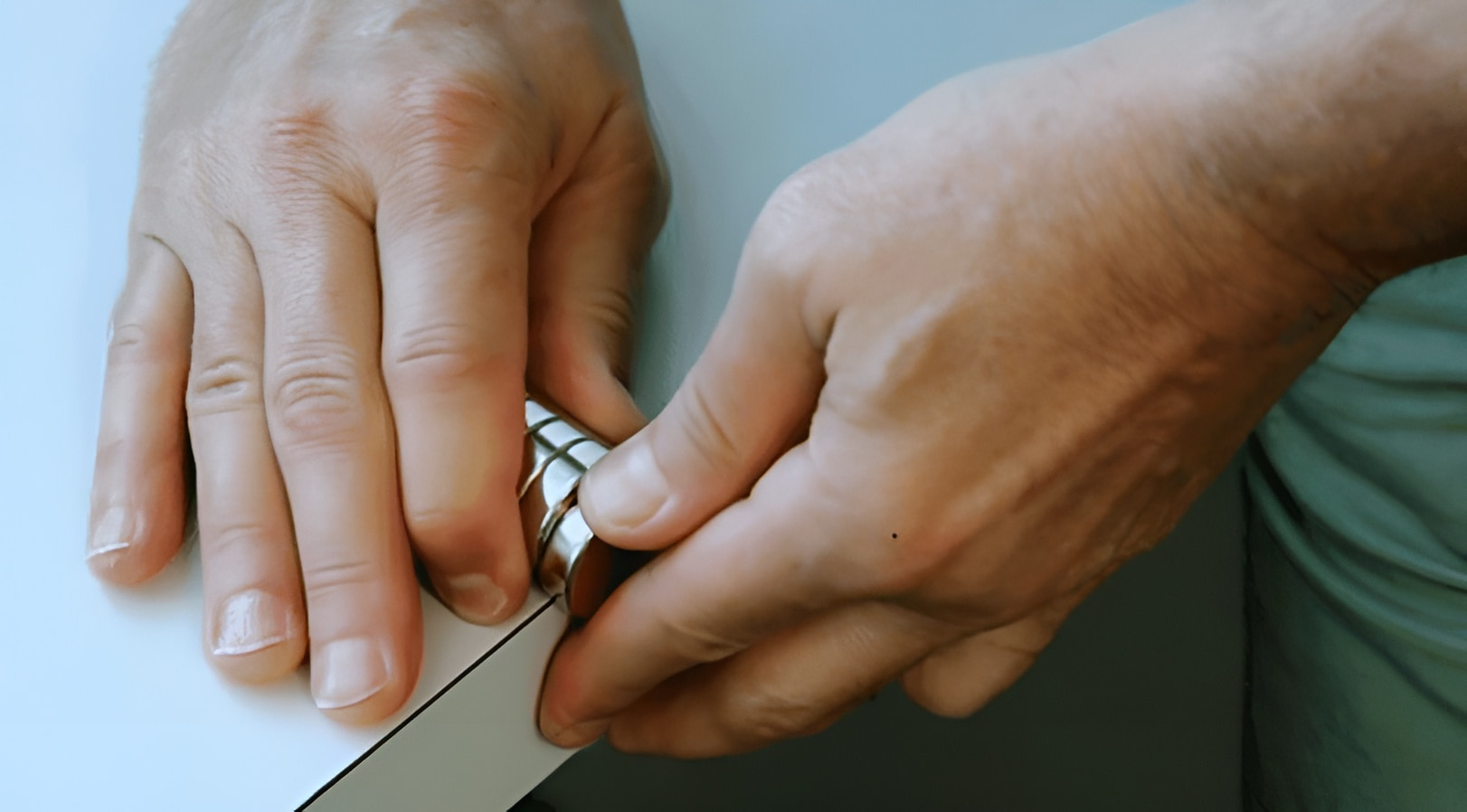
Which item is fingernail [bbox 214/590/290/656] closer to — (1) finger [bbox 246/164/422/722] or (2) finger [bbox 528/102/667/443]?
(1) finger [bbox 246/164/422/722]

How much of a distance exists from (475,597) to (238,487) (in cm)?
14

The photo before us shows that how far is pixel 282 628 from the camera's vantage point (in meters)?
0.48

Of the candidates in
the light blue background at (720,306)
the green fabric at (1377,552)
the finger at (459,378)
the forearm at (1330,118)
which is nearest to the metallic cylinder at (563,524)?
the finger at (459,378)

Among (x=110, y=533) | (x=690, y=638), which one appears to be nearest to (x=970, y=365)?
(x=690, y=638)

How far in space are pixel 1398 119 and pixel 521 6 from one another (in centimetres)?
51

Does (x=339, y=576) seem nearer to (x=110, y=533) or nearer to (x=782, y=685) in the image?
(x=110, y=533)

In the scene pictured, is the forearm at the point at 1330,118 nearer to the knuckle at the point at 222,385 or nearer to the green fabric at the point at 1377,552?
the green fabric at the point at 1377,552

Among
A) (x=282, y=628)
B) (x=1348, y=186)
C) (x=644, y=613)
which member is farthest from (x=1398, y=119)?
(x=282, y=628)

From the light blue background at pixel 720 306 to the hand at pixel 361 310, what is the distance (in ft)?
0.15

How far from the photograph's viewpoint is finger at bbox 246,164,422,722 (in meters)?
0.46

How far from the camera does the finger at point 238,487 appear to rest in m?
0.48

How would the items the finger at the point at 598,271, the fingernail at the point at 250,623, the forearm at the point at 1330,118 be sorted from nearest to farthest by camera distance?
the forearm at the point at 1330,118, the fingernail at the point at 250,623, the finger at the point at 598,271

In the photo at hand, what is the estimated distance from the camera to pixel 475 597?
49cm

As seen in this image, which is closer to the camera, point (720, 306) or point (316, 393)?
point (316, 393)
